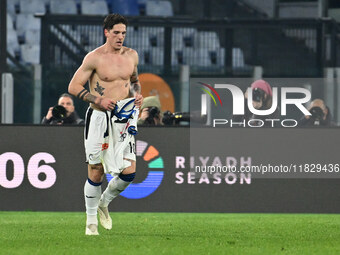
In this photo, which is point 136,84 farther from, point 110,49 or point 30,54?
point 30,54

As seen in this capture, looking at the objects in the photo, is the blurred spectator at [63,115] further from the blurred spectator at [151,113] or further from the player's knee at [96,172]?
the player's knee at [96,172]

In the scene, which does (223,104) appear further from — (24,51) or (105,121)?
(24,51)

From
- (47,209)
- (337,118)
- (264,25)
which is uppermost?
(264,25)

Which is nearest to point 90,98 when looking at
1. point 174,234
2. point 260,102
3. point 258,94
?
point 174,234

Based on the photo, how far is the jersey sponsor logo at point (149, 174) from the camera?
46.9 feet

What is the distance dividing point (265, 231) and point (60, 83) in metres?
6.48

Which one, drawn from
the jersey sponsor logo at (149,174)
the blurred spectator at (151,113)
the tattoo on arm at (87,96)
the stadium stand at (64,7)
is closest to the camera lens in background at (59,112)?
the blurred spectator at (151,113)

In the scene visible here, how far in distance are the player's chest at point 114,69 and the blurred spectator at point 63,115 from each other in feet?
14.2

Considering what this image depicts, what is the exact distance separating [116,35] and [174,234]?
2.07 metres

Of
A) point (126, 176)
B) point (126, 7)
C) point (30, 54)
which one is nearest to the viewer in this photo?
point (126, 176)

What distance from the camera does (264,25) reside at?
882 inches

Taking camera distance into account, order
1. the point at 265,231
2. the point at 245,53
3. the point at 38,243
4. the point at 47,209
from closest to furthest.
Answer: the point at 38,243
the point at 265,231
the point at 47,209
the point at 245,53

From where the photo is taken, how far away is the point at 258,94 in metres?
15.1

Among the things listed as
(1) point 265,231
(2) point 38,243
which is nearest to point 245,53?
(1) point 265,231
